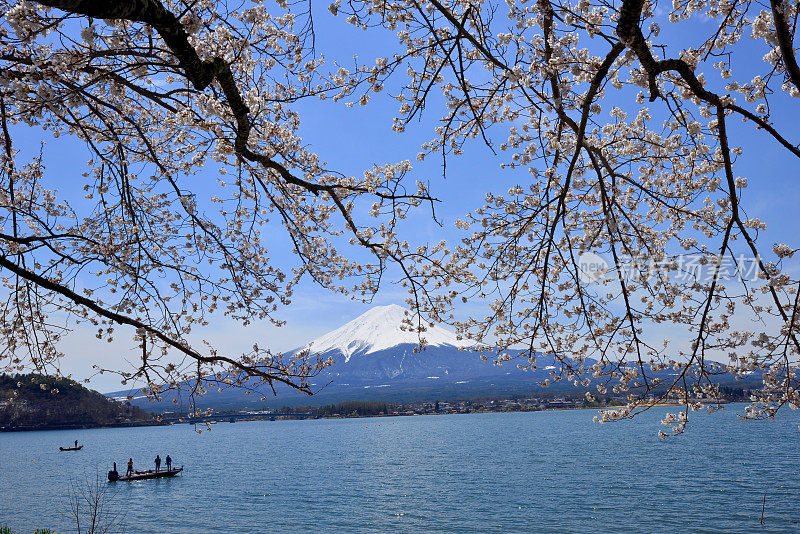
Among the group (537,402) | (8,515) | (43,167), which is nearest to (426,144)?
(43,167)

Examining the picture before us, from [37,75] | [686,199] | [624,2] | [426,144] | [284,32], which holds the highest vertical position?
[284,32]

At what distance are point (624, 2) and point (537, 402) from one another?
188 m

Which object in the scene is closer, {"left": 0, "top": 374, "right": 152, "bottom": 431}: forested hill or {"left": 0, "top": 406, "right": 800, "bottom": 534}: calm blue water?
{"left": 0, "top": 406, "right": 800, "bottom": 534}: calm blue water

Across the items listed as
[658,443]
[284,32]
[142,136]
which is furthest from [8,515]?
[658,443]

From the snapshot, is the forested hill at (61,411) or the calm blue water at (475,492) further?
the forested hill at (61,411)

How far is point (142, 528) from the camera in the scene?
25984mm

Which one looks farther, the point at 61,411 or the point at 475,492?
the point at 61,411

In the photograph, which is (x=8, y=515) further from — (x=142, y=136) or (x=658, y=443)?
(x=658, y=443)

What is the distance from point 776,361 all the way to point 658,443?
204ft

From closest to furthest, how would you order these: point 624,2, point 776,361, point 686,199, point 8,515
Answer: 1. point 624,2
2. point 776,361
3. point 686,199
4. point 8,515

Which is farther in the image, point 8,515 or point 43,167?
point 8,515

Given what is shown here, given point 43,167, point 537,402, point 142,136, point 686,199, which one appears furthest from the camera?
point 537,402

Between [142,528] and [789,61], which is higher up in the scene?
[789,61]

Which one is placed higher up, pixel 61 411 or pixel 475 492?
pixel 61 411
